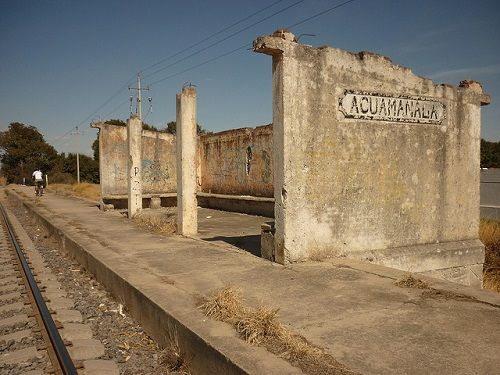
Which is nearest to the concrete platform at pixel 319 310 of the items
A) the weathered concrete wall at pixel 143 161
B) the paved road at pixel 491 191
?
the weathered concrete wall at pixel 143 161

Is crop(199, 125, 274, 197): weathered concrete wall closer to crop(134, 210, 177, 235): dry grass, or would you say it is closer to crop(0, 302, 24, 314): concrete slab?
crop(134, 210, 177, 235): dry grass

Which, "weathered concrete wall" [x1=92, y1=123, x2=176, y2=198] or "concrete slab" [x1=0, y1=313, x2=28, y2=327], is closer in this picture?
"concrete slab" [x1=0, y1=313, x2=28, y2=327]

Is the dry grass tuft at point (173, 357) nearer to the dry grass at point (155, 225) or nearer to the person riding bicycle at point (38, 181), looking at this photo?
the dry grass at point (155, 225)

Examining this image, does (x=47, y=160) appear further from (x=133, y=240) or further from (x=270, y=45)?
(x=270, y=45)

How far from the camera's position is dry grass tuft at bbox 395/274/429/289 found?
15.5 feet

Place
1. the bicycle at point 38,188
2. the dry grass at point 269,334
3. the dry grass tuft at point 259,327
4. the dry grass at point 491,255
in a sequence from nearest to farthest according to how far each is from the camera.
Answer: the dry grass at point 269,334 < the dry grass tuft at point 259,327 < the dry grass at point 491,255 < the bicycle at point 38,188

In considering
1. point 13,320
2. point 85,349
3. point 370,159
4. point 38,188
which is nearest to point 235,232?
point 370,159

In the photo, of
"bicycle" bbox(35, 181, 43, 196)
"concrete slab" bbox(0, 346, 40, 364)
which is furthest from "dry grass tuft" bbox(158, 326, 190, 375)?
"bicycle" bbox(35, 181, 43, 196)

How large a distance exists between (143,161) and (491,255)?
13.8 m

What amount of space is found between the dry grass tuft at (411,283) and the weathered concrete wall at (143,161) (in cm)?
1399

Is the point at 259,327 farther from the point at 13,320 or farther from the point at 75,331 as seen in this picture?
the point at 13,320

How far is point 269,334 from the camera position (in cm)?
328

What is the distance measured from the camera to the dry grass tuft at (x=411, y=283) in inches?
185

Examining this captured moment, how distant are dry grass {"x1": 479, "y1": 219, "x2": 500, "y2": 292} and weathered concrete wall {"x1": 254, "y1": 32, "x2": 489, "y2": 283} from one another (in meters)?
1.78
